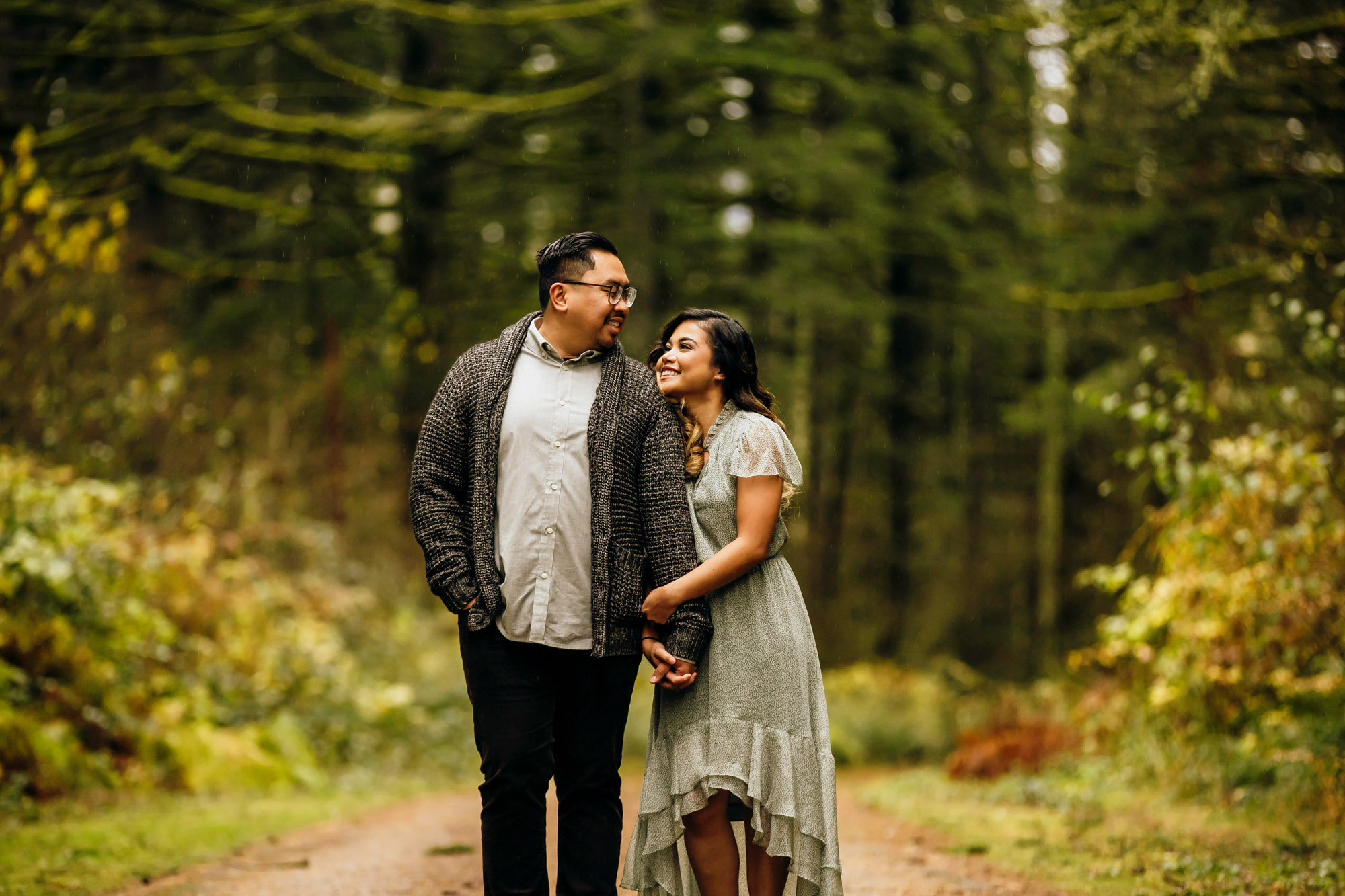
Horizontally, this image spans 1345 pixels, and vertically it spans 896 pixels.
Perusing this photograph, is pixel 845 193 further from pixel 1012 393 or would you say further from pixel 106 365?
pixel 106 365

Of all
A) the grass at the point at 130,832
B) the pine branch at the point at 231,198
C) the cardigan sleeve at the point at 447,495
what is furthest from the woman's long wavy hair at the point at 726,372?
the pine branch at the point at 231,198

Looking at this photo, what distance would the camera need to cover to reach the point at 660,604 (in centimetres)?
354

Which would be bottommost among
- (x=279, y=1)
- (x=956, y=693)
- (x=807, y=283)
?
(x=956, y=693)

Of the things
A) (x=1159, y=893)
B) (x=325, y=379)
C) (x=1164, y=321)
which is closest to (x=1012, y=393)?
(x=1164, y=321)

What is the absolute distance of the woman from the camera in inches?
141

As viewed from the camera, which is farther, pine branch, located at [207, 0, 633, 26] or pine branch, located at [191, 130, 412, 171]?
pine branch, located at [191, 130, 412, 171]

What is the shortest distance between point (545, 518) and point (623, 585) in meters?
0.31

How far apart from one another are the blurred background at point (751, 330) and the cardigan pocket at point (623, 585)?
88cm

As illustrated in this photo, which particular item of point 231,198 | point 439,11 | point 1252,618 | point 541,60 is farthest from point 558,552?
point 541,60

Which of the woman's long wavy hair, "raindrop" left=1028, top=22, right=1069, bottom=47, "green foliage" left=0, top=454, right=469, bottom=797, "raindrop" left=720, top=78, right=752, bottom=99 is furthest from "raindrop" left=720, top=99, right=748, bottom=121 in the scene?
the woman's long wavy hair

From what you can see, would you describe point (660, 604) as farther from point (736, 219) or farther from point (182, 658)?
point (736, 219)

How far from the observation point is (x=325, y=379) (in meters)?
15.2

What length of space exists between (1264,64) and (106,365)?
918 cm

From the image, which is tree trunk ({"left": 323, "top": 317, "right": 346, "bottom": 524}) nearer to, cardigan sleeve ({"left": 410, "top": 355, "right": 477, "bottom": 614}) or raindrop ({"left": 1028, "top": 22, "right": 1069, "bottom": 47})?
raindrop ({"left": 1028, "top": 22, "right": 1069, "bottom": 47})
